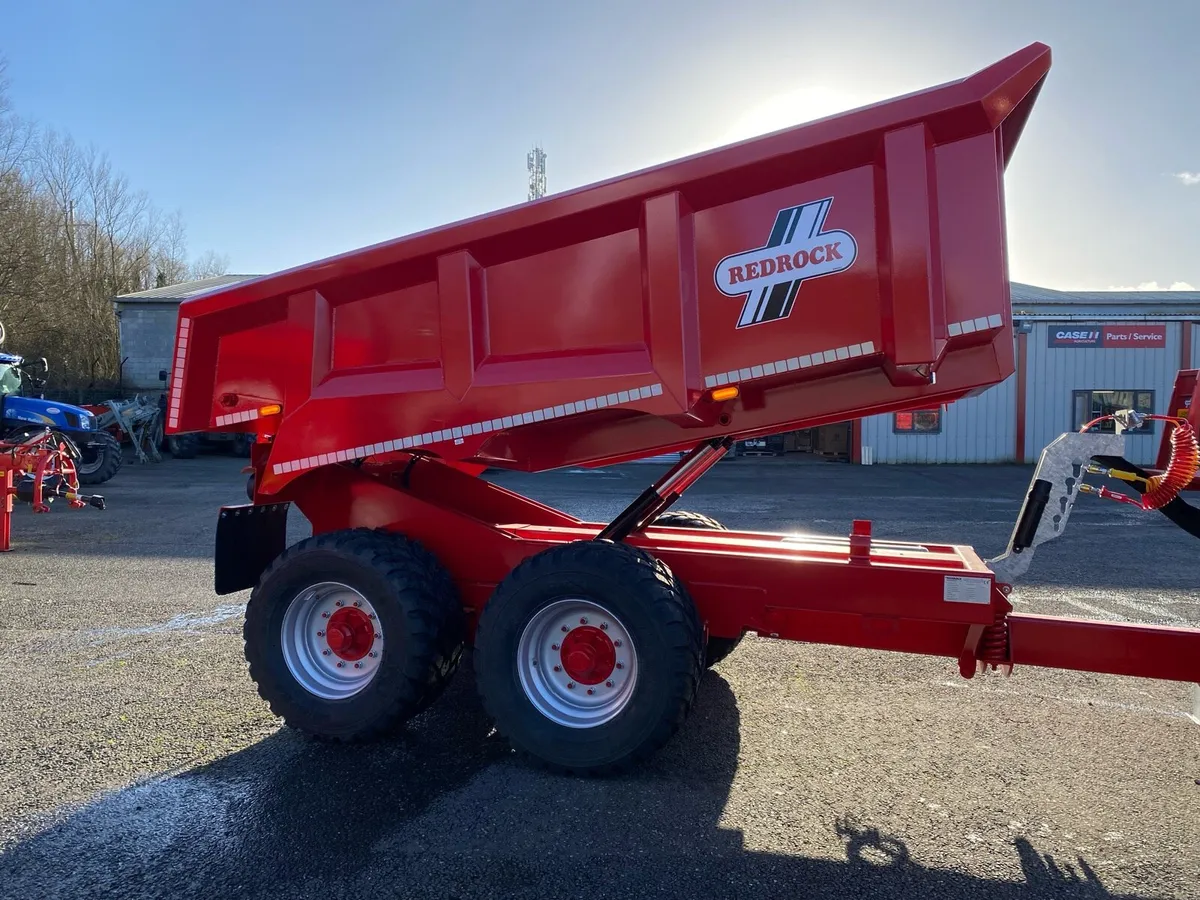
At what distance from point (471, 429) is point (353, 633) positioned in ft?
3.93

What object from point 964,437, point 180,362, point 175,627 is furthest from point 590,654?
point 964,437

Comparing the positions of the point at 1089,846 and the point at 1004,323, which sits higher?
the point at 1004,323

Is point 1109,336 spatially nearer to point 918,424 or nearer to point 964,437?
point 964,437

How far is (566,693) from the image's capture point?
3.78 meters

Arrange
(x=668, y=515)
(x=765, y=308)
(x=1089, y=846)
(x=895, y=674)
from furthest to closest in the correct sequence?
(x=668, y=515), (x=895, y=674), (x=765, y=308), (x=1089, y=846)

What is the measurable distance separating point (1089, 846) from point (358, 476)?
3.62 metres

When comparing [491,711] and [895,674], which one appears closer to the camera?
[491,711]

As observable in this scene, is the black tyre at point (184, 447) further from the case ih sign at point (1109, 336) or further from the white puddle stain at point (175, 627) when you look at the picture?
the case ih sign at point (1109, 336)

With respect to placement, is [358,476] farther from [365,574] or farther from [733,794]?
[733,794]

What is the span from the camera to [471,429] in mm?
3838

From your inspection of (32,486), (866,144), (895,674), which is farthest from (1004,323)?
(32,486)

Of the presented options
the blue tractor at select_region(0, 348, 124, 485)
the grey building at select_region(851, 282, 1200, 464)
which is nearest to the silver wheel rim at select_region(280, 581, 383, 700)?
the blue tractor at select_region(0, 348, 124, 485)

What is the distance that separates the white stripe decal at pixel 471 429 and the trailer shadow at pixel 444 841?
1.40m

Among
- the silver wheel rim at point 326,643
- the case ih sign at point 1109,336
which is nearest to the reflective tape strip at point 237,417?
the silver wheel rim at point 326,643
